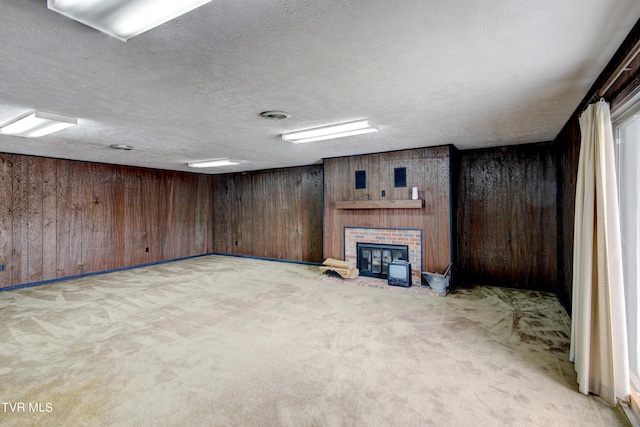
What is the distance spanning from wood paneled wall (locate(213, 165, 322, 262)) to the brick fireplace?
1.30 metres

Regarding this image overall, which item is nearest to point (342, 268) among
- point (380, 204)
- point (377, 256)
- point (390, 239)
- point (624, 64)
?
point (377, 256)

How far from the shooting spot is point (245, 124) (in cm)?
347

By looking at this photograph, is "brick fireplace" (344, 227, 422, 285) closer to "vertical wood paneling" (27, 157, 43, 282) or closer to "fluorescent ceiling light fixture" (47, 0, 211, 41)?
"fluorescent ceiling light fixture" (47, 0, 211, 41)

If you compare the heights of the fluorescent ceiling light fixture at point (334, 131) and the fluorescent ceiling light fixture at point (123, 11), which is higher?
the fluorescent ceiling light fixture at point (334, 131)

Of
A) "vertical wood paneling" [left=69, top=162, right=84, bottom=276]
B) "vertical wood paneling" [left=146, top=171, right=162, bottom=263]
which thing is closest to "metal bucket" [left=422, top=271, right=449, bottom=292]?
"vertical wood paneling" [left=146, top=171, right=162, bottom=263]

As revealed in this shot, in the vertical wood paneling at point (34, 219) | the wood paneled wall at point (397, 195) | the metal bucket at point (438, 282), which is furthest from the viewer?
the vertical wood paneling at point (34, 219)

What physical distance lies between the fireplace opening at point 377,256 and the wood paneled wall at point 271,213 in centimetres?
149

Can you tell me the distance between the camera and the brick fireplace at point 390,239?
495 centimetres

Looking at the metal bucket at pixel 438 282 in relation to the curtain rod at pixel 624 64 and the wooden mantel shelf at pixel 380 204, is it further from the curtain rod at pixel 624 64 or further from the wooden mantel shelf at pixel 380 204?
the curtain rod at pixel 624 64

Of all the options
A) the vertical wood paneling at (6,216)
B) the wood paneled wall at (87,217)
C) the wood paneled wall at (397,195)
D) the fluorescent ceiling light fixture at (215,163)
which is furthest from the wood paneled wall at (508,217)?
the vertical wood paneling at (6,216)

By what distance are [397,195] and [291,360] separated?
338cm

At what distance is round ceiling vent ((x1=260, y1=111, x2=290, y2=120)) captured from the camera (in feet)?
9.95

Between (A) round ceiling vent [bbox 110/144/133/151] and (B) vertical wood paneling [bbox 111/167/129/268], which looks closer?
(A) round ceiling vent [bbox 110/144/133/151]

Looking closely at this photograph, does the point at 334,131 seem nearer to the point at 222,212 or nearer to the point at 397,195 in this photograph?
the point at 397,195
